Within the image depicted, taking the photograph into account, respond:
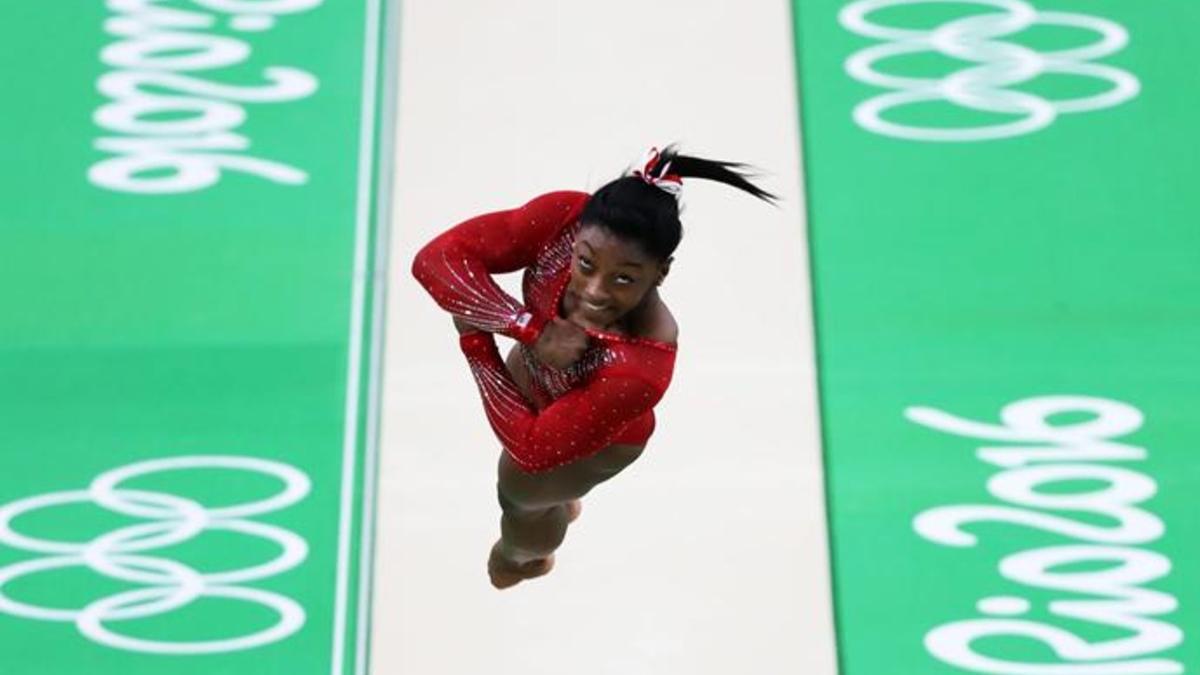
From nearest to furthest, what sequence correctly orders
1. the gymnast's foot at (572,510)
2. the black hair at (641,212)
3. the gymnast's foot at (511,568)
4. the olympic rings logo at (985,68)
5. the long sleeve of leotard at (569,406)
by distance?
the black hair at (641,212) → the long sleeve of leotard at (569,406) → the gymnast's foot at (572,510) → the gymnast's foot at (511,568) → the olympic rings logo at (985,68)

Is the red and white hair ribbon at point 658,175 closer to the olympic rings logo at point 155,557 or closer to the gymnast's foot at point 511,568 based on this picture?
the gymnast's foot at point 511,568

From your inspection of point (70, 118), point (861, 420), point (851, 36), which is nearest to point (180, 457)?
point (70, 118)

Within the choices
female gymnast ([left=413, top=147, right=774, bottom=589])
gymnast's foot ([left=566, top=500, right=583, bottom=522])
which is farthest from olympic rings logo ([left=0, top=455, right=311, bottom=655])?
female gymnast ([left=413, top=147, right=774, bottom=589])

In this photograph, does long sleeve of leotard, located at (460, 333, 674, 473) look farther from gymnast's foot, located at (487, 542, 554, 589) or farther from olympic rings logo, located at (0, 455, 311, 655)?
olympic rings logo, located at (0, 455, 311, 655)

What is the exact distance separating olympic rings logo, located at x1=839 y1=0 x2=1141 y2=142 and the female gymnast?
1.79 metres

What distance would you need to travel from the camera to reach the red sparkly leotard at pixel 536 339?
2873mm

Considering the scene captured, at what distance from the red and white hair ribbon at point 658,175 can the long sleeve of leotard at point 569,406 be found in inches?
8.4

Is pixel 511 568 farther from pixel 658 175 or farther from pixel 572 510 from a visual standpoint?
pixel 658 175

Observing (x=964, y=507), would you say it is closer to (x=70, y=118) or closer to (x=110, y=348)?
(x=110, y=348)

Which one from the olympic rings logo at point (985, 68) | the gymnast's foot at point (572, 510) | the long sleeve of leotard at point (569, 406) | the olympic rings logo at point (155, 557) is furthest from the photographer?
the olympic rings logo at point (985, 68)

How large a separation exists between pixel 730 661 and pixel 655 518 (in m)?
0.26

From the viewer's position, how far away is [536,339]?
289cm

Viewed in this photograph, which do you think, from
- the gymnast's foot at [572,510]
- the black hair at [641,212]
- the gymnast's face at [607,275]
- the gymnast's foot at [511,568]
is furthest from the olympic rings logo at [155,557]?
the black hair at [641,212]

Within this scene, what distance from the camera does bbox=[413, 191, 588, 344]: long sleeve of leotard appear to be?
2.88 meters
